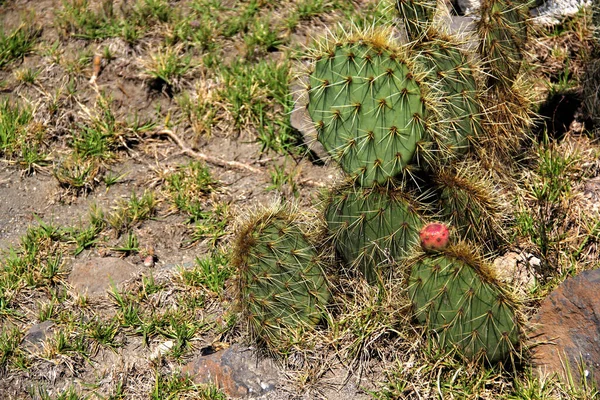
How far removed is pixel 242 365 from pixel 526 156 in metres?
1.74

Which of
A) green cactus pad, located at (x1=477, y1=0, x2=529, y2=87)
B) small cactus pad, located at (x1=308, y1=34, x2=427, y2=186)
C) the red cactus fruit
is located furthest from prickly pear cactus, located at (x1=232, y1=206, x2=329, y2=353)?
green cactus pad, located at (x1=477, y1=0, x2=529, y2=87)

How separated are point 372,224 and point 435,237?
369 mm

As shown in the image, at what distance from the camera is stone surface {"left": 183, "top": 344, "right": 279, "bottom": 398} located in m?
3.51

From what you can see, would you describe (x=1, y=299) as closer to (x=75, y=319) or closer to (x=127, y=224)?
(x=75, y=319)

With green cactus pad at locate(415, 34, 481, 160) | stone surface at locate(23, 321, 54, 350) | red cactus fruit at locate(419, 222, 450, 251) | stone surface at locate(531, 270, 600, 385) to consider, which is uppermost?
green cactus pad at locate(415, 34, 481, 160)

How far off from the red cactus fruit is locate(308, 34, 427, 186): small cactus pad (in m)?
0.28

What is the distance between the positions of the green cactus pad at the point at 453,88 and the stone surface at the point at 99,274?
1.66 m

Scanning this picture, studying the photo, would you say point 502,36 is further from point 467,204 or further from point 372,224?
point 372,224

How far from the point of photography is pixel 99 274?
160 inches

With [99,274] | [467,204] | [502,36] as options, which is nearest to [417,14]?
[502,36]

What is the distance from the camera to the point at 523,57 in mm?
3906

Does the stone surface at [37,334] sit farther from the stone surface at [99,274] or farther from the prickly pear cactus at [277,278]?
the prickly pear cactus at [277,278]

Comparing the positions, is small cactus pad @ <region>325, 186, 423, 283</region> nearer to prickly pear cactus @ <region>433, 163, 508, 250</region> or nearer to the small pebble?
prickly pear cactus @ <region>433, 163, 508, 250</region>

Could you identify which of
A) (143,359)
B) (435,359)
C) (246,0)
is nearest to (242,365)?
(143,359)
